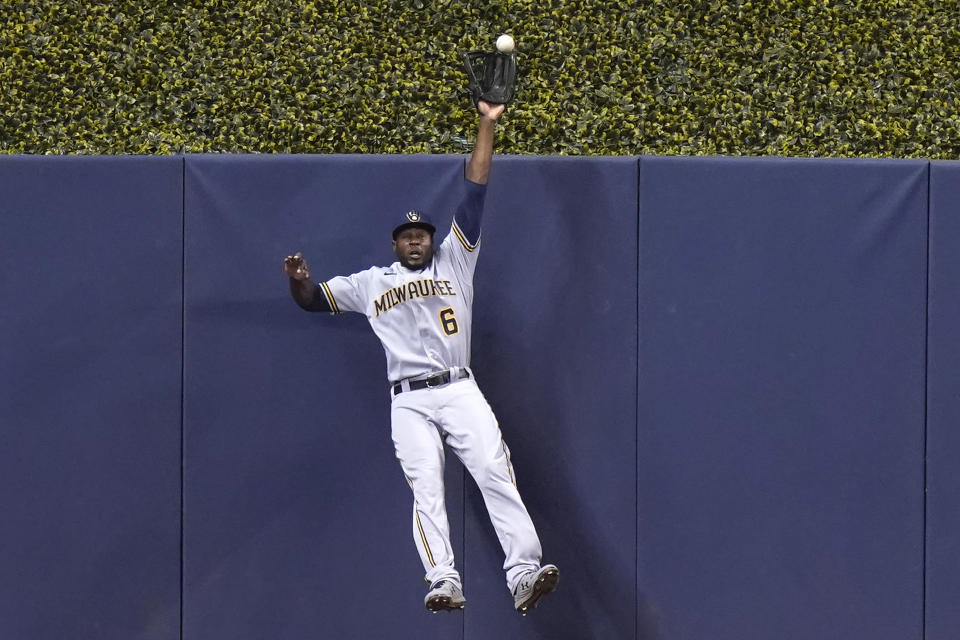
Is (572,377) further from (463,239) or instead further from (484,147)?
(484,147)

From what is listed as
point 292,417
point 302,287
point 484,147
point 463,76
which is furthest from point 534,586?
point 463,76

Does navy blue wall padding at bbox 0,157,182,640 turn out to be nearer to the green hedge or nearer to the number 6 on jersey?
the green hedge

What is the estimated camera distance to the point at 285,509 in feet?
14.7

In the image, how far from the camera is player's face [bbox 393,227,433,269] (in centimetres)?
416

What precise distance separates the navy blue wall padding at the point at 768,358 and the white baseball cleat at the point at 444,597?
1.17 metres

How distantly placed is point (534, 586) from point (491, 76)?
2301mm

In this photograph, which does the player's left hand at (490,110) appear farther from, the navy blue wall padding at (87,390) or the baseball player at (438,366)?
the navy blue wall padding at (87,390)

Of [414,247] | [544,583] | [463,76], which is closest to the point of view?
[544,583]

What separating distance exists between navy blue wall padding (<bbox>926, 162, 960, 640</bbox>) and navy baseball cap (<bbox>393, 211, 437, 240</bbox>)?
255 centimetres

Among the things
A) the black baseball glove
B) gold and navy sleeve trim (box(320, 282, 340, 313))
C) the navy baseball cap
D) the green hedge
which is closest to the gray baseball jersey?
gold and navy sleeve trim (box(320, 282, 340, 313))

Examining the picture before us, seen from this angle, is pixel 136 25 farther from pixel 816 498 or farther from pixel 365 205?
pixel 816 498

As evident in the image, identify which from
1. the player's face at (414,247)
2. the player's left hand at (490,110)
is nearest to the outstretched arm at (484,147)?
the player's left hand at (490,110)

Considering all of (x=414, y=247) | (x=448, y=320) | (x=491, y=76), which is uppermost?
(x=491, y=76)

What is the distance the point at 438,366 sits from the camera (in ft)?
13.6
